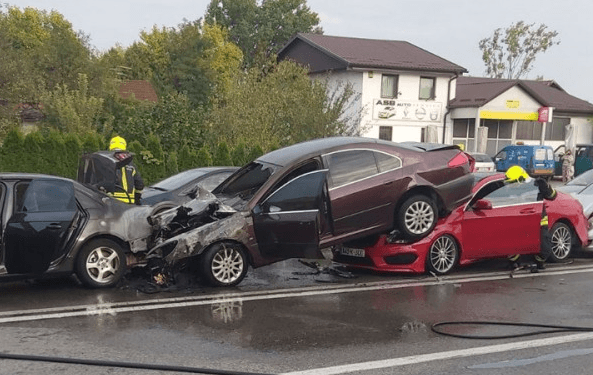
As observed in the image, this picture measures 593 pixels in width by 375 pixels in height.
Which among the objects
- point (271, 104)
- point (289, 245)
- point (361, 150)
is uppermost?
point (271, 104)

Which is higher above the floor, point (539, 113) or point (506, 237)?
point (539, 113)

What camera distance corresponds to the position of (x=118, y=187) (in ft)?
36.7

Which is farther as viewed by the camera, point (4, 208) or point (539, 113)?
point (539, 113)

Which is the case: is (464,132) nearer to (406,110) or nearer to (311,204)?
(406,110)

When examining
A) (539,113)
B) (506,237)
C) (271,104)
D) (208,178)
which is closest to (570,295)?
(506,237)

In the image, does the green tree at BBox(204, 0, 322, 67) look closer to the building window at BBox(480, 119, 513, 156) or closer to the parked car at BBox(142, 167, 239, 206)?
the building window at BBox(480, 119, 513, 156)

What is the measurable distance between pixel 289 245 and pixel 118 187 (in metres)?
3.33

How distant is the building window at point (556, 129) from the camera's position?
4728 cm

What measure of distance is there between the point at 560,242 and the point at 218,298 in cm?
632

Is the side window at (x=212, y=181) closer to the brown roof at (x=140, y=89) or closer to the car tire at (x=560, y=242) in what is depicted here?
the car tire at (x=560, y=242)

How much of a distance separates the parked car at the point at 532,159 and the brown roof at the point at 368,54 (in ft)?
25.1

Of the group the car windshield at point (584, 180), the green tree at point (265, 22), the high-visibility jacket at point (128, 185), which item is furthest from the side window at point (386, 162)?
the green tree at point (265, 22)

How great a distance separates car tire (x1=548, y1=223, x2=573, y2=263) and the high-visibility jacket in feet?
22.3

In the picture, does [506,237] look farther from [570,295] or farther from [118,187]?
[118,187]
